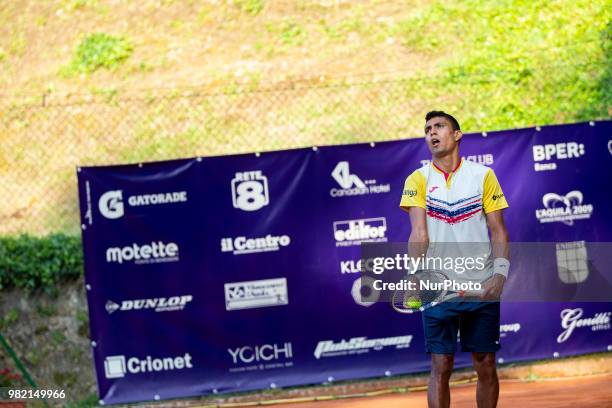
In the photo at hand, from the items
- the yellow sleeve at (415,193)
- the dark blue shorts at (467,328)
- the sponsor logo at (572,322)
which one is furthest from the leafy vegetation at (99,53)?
the dark blue shorts at (467,328)

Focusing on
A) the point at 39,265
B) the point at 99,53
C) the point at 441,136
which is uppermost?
the point at 99,53

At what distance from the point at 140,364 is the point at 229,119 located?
5.14m

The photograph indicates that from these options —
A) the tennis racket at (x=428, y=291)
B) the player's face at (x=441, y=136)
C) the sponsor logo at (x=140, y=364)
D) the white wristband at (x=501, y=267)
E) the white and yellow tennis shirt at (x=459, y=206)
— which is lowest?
the sponsor logo at (x=140, y=364)

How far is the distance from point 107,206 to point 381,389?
3305 millimetres

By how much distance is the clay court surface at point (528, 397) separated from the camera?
8.59 m

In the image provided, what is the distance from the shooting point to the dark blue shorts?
6410 mm

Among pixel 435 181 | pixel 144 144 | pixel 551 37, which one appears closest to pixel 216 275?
pixel 435 181

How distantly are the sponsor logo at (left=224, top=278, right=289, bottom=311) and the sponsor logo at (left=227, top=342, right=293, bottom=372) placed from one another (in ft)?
1.38

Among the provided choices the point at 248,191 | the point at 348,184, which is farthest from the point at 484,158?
the point at 248,191

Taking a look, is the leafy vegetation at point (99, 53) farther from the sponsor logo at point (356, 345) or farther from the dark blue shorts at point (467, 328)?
the dark blue shorts at point (467, 328)

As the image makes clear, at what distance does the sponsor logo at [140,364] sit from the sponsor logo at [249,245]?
1.13 m

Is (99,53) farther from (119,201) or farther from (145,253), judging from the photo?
(145,253)

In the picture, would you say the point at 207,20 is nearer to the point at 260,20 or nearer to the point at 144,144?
the point at 260,20

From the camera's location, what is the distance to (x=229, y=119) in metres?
14.0
